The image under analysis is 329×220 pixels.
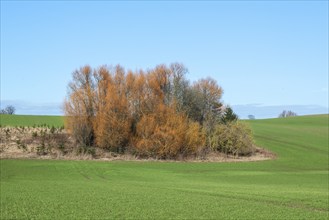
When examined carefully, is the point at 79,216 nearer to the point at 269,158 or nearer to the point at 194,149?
the point at 194,149

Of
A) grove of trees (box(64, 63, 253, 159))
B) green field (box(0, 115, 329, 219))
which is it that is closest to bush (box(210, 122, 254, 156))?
grove of trees (box(64, 63, 253, 159))

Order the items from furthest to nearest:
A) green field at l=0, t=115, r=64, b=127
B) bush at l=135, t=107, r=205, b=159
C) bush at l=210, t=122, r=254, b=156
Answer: green field at l=0, t=115, r=64, b=127 < bush at l=210, t=122, r=254, b=156 < bush at l=135, t=107, r=205, b=159

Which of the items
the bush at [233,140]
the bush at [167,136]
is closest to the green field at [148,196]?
the bush at [167,136]

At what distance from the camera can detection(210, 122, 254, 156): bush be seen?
6775 cm

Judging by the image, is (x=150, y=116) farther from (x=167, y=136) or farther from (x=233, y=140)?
(x=233, y=140)

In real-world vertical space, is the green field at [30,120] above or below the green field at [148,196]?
above

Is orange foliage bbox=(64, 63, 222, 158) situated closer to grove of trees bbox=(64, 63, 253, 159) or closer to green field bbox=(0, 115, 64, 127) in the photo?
grove of trees bbox=(64, 63, 253, 159)

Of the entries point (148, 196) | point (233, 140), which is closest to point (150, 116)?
point (233, 140)

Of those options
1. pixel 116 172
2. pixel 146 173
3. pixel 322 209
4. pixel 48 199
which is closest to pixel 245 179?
pixel 146 173

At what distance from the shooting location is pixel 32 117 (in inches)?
3664

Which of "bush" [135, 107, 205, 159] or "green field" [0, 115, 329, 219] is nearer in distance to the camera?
"green field" [0, 115, 329, 219]

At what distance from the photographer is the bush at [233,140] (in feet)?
222

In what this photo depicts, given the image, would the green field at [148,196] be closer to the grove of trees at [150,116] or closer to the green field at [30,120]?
the grove of trees at [150,116]

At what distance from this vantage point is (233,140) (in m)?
68.3
